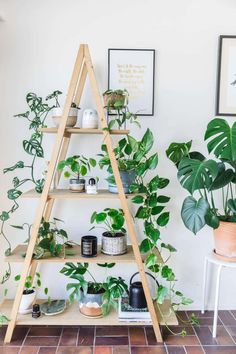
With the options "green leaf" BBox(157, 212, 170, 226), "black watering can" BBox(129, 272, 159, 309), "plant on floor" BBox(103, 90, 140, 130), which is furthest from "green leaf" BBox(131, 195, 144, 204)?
"black watering can" BBox(129, 272, 159, 309)

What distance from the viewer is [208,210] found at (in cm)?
183

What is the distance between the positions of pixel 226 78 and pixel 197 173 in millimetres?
839

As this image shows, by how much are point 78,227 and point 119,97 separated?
3.03 feet

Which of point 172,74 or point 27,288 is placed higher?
point 172,74

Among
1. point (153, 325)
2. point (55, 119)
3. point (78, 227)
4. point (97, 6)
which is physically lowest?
point (153, 325)

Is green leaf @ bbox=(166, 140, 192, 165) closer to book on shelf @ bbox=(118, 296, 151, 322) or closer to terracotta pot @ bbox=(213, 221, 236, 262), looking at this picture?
terracotta pot @ bbox=(213, 221, 236, 262)

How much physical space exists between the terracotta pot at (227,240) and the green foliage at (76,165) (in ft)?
2.84

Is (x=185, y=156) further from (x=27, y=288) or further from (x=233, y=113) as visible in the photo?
(x=27, y=288)

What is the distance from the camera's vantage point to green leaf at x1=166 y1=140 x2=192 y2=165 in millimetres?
2066

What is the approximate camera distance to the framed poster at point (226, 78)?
7.13ft

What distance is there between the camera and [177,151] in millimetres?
2070

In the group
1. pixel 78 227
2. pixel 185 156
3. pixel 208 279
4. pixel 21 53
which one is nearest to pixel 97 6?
pixel 21 53

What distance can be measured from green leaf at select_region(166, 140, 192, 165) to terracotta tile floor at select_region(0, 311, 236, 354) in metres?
1.07

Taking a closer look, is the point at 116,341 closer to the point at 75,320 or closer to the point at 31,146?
the point at 75,320
